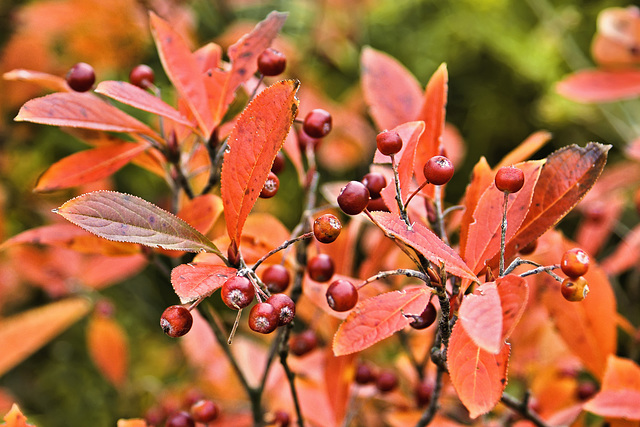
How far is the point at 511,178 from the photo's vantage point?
0.57 meters

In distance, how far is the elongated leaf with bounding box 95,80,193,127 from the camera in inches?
25.6

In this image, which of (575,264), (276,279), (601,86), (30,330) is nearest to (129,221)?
(276,279)

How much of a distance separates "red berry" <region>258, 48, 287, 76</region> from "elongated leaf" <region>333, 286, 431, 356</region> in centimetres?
32

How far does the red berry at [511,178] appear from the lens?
0.57 meters

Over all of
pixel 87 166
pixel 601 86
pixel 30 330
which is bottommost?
pixel 30 330

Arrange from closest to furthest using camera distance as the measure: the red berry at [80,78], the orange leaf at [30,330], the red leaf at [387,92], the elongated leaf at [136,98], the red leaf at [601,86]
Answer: the elongated leaf at [136,98] < the red berry at [80,78] < the red leaf at [387,92] < the orange leaf at [30,330] < the red leaf at [601,86]

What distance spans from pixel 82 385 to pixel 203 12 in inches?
54.6

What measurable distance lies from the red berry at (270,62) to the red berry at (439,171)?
0.80ft

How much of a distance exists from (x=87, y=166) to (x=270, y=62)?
0.28m

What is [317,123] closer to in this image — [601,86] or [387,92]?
[387,92]

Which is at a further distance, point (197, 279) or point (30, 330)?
point (30, 330)

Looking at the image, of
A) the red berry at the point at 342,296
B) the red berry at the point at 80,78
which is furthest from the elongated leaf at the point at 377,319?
the red berry at the point at 80,78

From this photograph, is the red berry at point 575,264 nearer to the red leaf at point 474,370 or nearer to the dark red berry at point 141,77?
the red leaf at point 474,370

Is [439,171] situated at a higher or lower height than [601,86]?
higher
